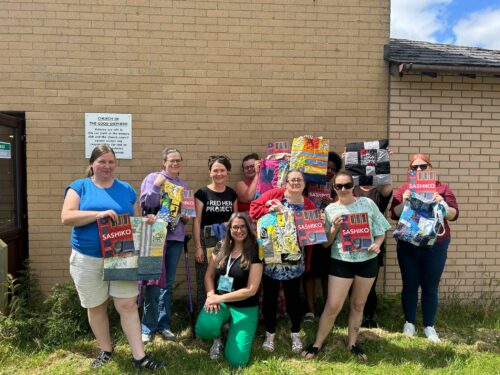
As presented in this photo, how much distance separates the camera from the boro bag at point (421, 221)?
3955 mm

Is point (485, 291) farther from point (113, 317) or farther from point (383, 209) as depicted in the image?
point (113, 317)

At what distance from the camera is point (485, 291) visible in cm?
534

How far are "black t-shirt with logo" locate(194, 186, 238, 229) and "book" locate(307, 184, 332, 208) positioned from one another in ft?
3.10

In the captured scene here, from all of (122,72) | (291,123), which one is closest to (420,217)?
(291,123)

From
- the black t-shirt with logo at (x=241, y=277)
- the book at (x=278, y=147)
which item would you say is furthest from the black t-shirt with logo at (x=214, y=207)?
the book at (x=278, y=147)

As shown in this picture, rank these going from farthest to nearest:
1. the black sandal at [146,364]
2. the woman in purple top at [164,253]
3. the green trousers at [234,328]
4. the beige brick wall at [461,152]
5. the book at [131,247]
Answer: the beige brick wall at [461,152] → the woman in purple top at [164,253] → the green trousers at [234,328] → the black sandal at [146,364] → the book at [131,247]

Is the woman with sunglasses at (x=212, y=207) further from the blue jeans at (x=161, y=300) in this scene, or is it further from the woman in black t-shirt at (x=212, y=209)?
the blue jeans at (x=161, y=300)

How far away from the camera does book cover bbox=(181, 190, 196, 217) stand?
409cm

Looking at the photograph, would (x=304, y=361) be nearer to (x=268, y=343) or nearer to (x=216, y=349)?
(x=268, y=343)

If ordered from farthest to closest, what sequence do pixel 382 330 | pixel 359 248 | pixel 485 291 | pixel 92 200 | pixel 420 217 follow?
pixel 485 291 < pixel 382 330 < pixel 420 217 < pixel 359 248 < pixel 92 200

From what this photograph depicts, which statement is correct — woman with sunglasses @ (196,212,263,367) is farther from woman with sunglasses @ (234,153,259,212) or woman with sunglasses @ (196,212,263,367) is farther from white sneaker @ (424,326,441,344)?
white sneaker @ (424,326,441,344)

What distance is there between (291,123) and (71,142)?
9.09ft

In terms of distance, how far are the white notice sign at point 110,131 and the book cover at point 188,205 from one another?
4.16ft

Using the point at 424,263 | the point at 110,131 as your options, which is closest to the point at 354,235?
the point at 424,263
